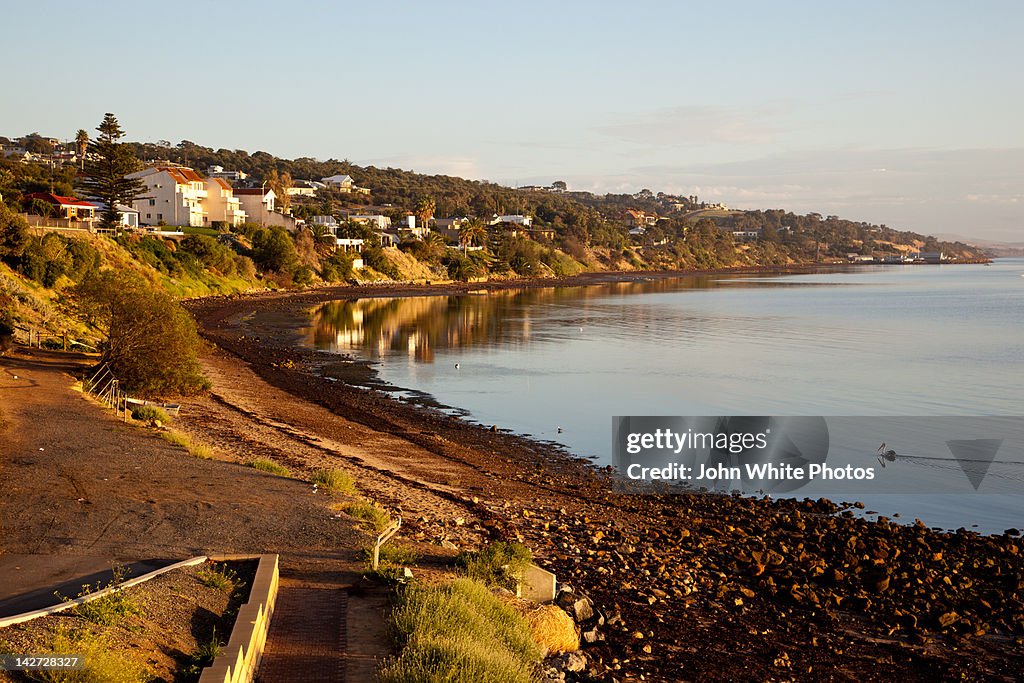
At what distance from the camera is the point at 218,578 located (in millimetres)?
11461

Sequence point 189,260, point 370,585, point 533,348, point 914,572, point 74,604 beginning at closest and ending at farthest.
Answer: point 74,604
point 370,585
point 914,572
point 533,348
point 189,260

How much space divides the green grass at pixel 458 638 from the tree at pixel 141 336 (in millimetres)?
→ 20866

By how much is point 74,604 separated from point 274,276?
290 ft

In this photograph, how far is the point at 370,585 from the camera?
472 inches

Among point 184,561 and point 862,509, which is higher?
point 184,561

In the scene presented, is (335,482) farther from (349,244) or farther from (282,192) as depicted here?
(282,192)

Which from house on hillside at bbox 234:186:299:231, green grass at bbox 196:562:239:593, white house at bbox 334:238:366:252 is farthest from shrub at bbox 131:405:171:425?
house on hillside at bbox 234:186:299:231

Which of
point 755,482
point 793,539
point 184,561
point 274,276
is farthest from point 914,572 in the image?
point 274,276

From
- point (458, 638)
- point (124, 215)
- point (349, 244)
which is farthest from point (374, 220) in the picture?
point (458, 638)

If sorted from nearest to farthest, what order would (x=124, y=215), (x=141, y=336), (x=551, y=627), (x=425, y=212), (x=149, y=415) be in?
1. (x=551, y=627)
2. (x=149, y=415)
3. (x=141, y=336)
4. (x=124, y=215)
5. (x=425, y=212)

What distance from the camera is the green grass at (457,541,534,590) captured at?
41.6 feet

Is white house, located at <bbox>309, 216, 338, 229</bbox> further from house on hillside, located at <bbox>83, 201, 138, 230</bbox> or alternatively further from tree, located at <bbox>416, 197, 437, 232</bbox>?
house on hillside, located at <bbox>83, 201, 138, 230</bbox>

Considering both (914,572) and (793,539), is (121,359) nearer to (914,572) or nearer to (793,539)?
(793,539)

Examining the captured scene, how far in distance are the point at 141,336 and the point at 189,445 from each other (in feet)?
31.6
